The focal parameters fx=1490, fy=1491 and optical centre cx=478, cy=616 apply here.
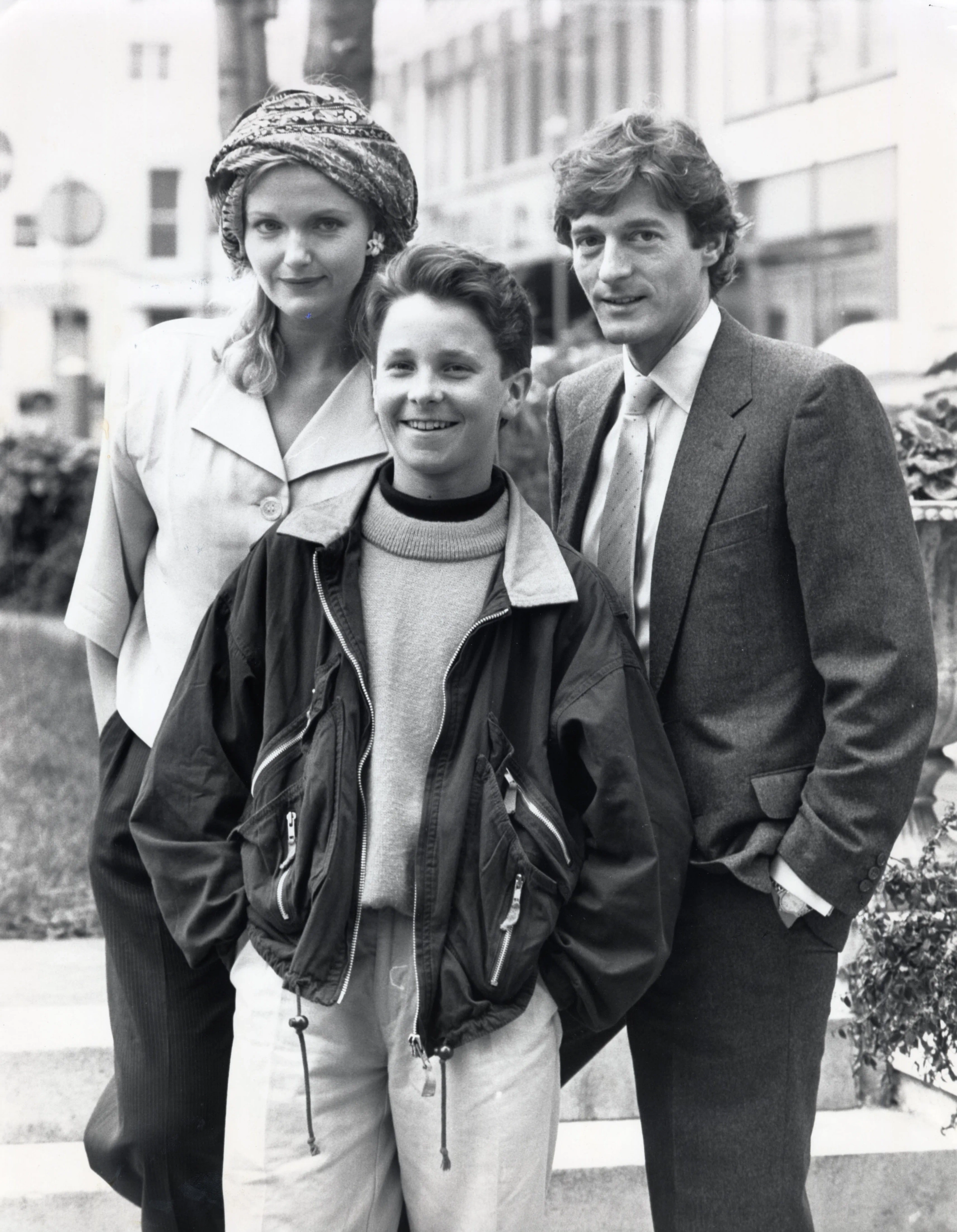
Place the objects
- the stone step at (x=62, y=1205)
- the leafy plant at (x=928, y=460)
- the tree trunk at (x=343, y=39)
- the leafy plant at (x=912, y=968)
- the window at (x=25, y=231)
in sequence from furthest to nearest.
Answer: the window at (x=25, y=231) < the tree trunk at (x=343, y=39) < the leafy plant at (x=928, y=460) < the stone step at (x=62, y=1205) < the leafy plant at (x=912, y=968)

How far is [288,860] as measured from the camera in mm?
2195

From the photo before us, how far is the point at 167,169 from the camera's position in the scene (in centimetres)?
727

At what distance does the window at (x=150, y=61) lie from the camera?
6.96 metres

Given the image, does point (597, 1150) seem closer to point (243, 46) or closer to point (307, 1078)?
point (307, 1078)

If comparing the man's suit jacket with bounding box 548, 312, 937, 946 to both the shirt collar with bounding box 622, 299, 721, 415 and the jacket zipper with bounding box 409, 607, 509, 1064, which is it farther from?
the jacket zipper with bounding box 409, 607, 509, 1064

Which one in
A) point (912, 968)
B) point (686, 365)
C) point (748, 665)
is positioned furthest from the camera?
point (912, 968)

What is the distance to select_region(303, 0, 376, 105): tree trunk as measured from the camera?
6176 mm

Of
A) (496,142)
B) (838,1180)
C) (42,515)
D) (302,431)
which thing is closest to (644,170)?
(302,431)

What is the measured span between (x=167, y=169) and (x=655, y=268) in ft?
18.0

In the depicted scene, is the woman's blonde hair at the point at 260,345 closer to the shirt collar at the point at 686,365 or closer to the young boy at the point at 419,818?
the young boy at the point at 419,818

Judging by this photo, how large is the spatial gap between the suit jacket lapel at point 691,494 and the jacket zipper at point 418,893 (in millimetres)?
302

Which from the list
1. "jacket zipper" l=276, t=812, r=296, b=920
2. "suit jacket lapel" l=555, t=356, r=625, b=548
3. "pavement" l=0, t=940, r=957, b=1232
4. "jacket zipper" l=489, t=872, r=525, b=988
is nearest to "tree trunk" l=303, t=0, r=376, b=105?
"suit jacket lapel" l=555, t=356, r=625, b=548

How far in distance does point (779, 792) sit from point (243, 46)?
5446 mm

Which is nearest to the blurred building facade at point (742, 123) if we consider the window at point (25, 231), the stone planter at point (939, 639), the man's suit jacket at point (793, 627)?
the window at point (25, 231)
